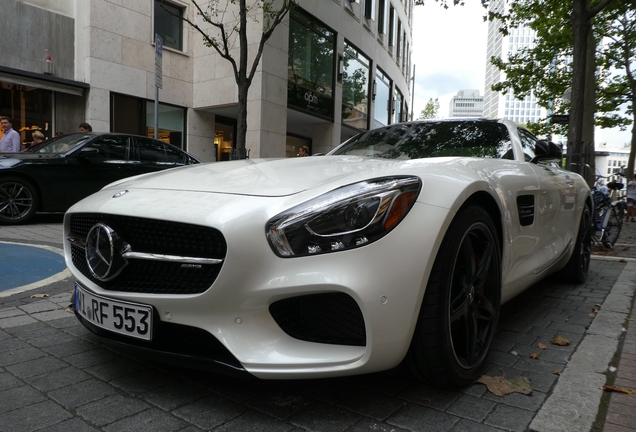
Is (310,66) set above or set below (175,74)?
above

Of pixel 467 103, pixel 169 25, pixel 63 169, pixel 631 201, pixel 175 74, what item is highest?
pixel 467 103

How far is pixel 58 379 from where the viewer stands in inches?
84.1

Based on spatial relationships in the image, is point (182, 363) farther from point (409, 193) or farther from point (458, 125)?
point (458, 125)

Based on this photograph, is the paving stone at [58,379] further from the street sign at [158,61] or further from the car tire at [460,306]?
the street sign at [158,61]

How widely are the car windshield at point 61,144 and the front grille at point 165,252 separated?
Answer: 20.5 ft

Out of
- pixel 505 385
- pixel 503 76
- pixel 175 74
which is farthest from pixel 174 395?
→ pixel 503 76

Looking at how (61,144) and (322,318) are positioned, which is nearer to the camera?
(322,318)

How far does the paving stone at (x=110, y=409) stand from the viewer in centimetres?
180

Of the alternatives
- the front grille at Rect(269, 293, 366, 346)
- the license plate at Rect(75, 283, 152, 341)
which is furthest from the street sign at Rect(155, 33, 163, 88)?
the front grille at Rect(269, 293, 366, 346)

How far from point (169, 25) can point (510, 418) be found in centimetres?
1554

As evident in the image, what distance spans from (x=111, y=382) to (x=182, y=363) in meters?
0.51

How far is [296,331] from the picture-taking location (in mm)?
1797

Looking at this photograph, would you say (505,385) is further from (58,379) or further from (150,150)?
(150,150)

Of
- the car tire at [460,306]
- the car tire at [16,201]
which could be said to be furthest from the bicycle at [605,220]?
the car tire at [16,201]
